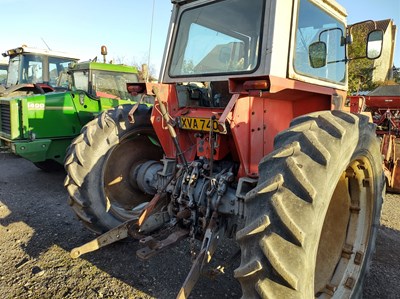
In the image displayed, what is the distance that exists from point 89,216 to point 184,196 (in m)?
1.06

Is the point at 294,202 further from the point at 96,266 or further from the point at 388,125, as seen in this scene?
the point at 388,125

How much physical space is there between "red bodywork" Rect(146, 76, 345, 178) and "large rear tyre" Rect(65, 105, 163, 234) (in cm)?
50

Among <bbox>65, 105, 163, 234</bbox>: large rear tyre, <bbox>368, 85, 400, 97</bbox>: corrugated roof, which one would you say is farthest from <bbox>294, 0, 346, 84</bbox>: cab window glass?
<bbox>368, 85, 400, 97</bbox>: corrugated roof

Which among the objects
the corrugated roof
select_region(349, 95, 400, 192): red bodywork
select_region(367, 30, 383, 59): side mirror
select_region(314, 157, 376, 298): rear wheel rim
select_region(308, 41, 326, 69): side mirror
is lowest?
select_region(314, 157, 376, 298): rear wheel rim

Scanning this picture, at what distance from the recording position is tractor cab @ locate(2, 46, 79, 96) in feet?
25.6

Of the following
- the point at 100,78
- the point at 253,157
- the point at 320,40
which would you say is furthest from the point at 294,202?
the point at 100,78

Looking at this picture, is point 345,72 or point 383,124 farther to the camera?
point 383,124

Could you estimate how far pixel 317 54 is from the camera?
8.84 feet

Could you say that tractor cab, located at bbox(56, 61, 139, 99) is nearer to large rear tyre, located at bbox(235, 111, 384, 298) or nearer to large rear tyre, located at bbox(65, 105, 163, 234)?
large rear tyre, located at bbox(65, 105, 163, 234)

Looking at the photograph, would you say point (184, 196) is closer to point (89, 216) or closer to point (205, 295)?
point (205, 295)

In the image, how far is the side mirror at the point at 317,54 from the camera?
2643 mm

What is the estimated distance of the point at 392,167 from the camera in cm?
494

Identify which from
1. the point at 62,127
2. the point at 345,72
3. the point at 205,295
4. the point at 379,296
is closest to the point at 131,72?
the point at 62,127

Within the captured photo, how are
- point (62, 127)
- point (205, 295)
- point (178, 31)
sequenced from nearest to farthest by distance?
1. point (205, 295)
2. point (178, 31)
3. point (62, 127)
